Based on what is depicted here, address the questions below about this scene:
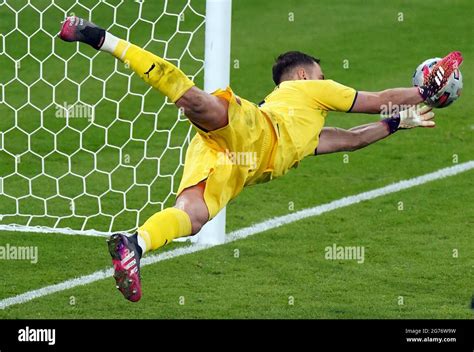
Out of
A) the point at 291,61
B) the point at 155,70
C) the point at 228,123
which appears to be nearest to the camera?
the point at 155,70

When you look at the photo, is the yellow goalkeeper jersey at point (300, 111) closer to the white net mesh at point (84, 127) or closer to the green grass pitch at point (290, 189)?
the green grass pitch at point (290, 189)

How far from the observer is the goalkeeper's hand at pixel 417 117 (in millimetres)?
8539

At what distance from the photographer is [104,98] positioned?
12109 mm

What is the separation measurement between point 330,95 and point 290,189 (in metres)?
2.90

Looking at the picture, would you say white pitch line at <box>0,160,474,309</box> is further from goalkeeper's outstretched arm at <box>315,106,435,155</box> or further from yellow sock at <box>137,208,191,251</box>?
yellow sock at <box>137,208,191,251</box>

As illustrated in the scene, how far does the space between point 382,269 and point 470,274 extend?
590 mm

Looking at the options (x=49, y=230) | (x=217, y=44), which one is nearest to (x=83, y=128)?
(x=49, y=230)

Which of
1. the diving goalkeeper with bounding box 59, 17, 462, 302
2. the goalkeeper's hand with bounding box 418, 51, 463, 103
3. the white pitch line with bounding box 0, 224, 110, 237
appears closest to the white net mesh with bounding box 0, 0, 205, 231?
the white pitch line with bounding box 0, 224, 110, 237

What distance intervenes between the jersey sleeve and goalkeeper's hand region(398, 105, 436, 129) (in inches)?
25.1

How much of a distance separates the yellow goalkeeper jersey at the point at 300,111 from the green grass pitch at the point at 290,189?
1.05m

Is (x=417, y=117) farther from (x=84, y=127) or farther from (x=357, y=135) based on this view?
(x=84, y=127)

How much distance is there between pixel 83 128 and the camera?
38.7ft

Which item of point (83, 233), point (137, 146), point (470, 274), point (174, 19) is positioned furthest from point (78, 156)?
point (470, 274)
